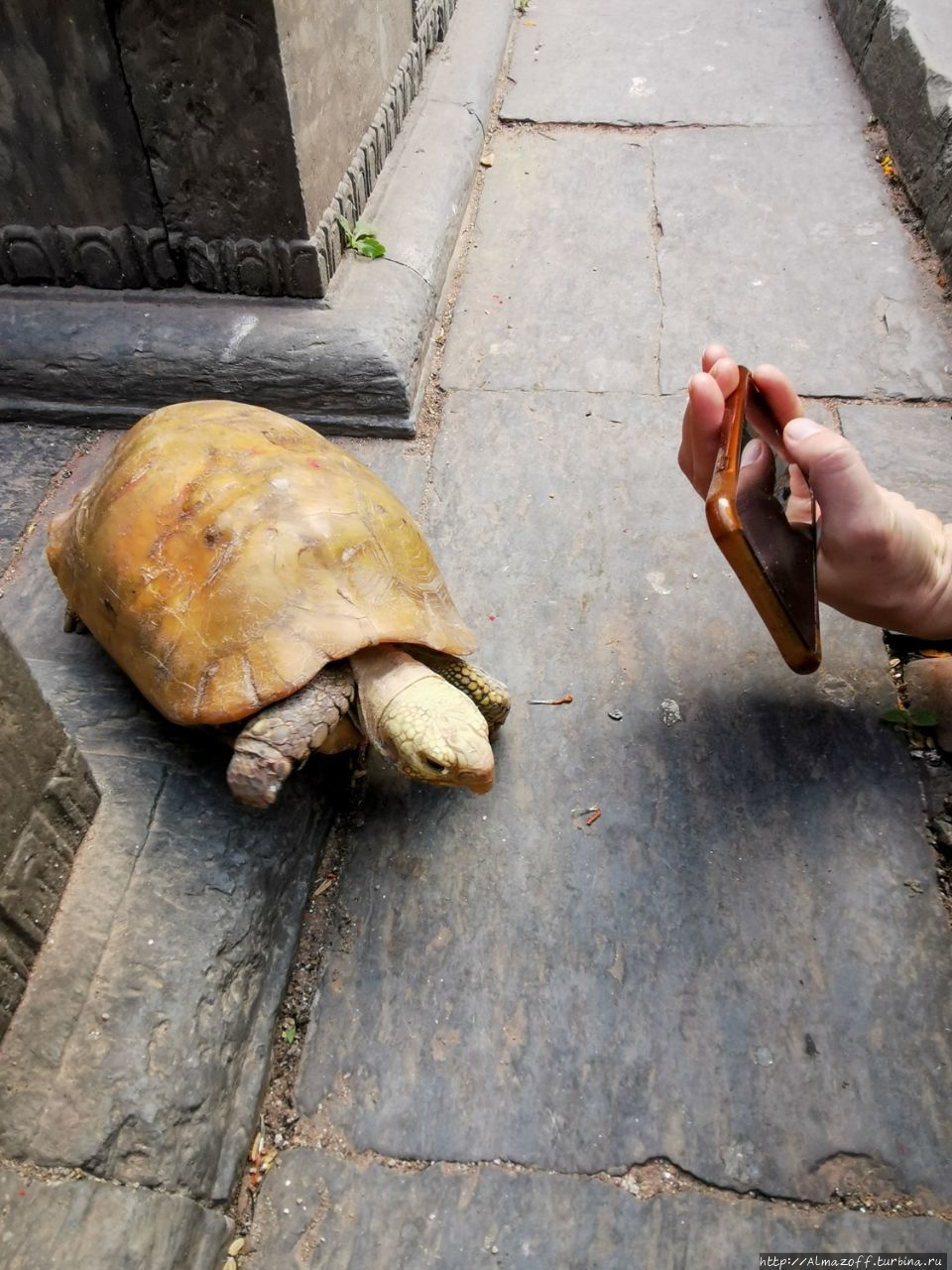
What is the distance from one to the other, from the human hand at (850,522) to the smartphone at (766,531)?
4 centimetres

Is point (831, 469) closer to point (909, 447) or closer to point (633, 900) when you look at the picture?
point (633, 900)

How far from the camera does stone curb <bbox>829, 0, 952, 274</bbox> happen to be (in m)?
3.65

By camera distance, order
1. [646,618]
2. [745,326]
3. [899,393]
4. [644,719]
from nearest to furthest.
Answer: [644,719], [646,618], [899,393], [745,326]

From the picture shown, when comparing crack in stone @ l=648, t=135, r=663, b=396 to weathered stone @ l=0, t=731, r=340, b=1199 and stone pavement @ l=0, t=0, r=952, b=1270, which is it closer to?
stone pavement @ l=0, t=0, r=952, b=1270

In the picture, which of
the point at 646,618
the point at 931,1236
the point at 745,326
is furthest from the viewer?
the point at 745,326

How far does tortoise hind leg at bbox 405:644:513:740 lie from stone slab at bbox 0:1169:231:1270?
114 centimetres

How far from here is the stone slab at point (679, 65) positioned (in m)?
4.63

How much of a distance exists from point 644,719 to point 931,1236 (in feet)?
3.90

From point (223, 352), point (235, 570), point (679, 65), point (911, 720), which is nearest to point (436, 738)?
point (235, 570)

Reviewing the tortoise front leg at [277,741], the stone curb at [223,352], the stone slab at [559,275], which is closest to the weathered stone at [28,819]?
the tortoise front leg at [277,741]

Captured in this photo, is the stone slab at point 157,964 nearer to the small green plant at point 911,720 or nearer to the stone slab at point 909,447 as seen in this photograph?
the small green plant at point 911,720

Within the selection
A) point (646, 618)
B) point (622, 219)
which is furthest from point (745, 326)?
point (646, 618)

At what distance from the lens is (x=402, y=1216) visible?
1594 mm

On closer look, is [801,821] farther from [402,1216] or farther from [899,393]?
[899,393]
